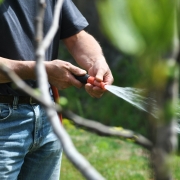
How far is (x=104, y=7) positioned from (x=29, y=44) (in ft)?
7.09

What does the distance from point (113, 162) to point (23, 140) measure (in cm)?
301

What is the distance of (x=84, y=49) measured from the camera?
3.13m

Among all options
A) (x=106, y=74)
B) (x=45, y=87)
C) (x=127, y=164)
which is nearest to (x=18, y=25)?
(x=106, y=74)

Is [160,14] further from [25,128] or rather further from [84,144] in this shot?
[84,144]

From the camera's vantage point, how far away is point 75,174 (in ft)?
17.2

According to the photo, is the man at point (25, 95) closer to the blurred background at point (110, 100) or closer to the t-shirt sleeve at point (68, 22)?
the t-shirt sleeve at point (68, 22)

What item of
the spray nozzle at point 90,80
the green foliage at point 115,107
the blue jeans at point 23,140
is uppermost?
the spray nozzle at point 90,80

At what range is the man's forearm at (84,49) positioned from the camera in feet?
10.1

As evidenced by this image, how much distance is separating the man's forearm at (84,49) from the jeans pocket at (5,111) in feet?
1.74

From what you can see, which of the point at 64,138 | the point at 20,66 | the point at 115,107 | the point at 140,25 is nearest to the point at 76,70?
the point at 20,66

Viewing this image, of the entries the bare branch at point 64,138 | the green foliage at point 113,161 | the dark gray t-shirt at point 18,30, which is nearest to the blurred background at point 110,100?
the green foliage at point 113,161

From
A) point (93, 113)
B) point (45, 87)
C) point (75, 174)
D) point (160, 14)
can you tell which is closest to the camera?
point (160, 14)

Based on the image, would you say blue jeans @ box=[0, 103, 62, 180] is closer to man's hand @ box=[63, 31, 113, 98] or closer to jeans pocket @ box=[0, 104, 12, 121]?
jeans pocket @ box=[0, 104, 12, 121]

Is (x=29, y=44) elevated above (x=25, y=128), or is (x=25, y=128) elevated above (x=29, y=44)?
(x=29, y=44)
